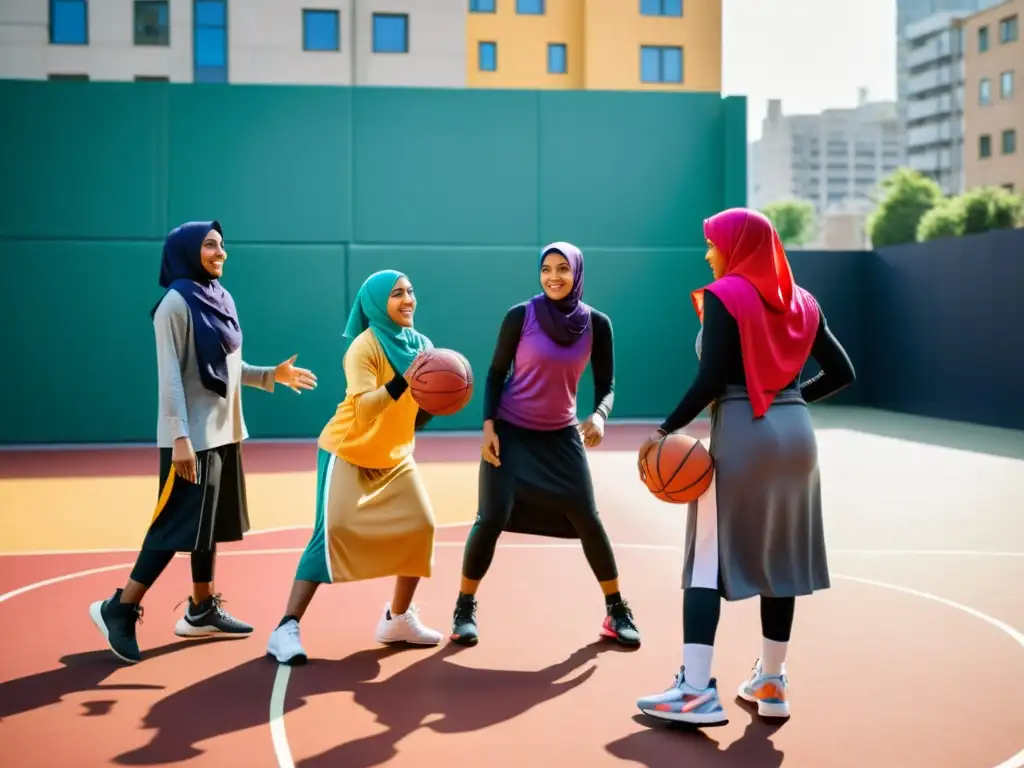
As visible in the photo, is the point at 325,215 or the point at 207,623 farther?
the point at 325,215

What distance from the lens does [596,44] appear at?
34.2 meters

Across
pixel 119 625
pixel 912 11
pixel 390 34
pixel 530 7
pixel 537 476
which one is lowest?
pixel 119 625

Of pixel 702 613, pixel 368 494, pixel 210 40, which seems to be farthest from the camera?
pixel 210 40

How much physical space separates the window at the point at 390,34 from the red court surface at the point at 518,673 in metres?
23.2

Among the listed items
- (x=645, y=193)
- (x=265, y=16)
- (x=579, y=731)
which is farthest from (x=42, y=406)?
(x=265, y=16)

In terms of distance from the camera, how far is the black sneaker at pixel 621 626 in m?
5.16

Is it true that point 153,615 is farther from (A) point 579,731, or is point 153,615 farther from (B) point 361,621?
(A) point 579,731

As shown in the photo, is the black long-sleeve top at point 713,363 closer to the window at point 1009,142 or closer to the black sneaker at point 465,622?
the black sneaker at point 465,622

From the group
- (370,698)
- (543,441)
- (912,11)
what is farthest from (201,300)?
(912,11)

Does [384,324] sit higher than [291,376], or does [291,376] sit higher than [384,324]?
[384,324]

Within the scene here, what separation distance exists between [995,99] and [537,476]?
5410 centimetres

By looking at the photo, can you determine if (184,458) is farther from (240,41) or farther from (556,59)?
(556,59)

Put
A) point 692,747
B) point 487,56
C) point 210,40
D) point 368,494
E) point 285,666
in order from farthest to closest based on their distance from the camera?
point 487,56 → point 210,40 → point 368,494 → point 285,666 → point 692,747

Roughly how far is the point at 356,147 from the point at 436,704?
474 inches
